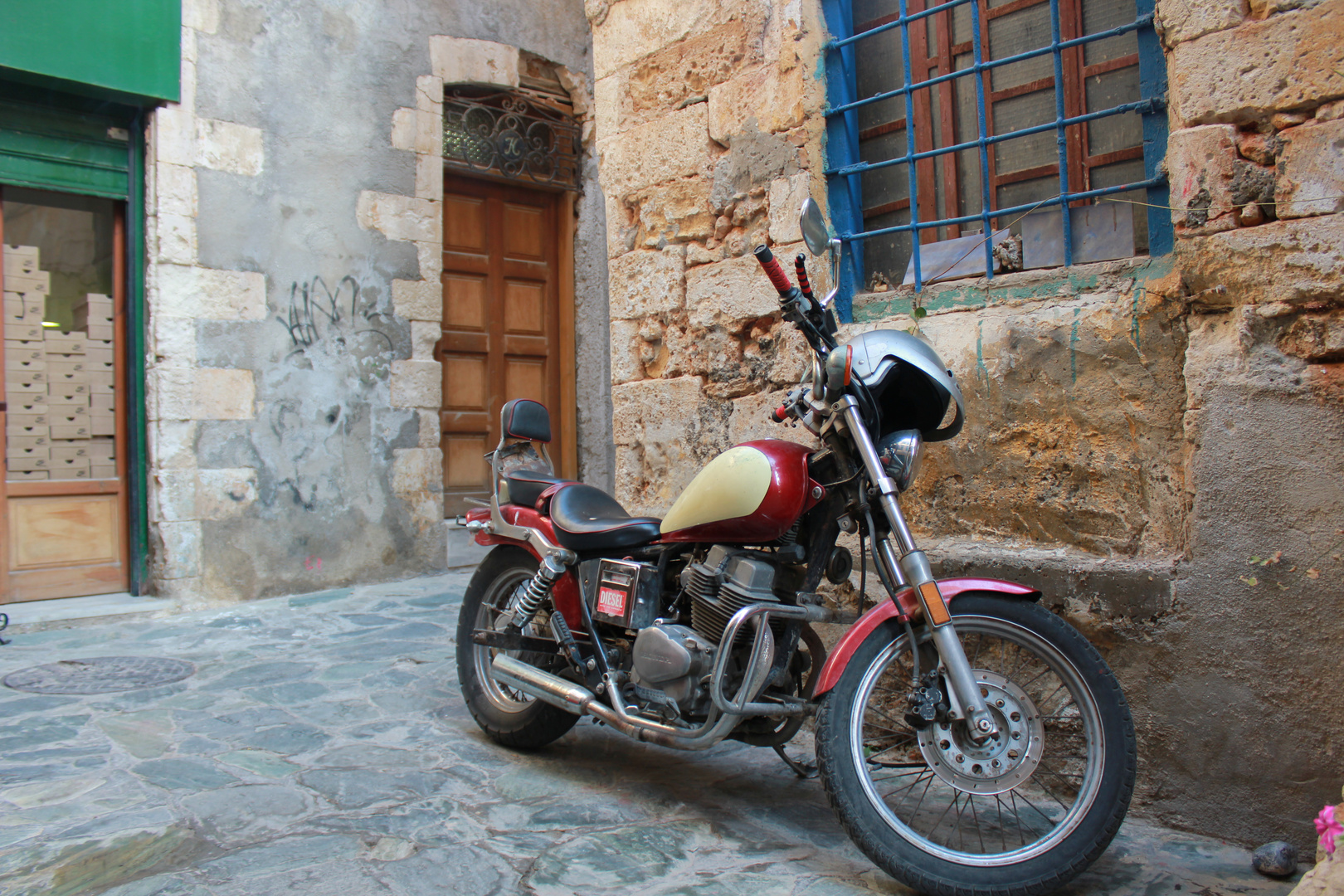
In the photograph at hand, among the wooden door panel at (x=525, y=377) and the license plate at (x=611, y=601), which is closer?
the license plate at (x=611, y=601)

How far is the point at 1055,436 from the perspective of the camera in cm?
278

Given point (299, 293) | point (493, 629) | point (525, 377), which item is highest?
point (299, 293)

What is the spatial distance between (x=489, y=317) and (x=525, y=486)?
474 cm

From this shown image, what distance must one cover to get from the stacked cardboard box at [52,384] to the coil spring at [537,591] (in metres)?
4.14

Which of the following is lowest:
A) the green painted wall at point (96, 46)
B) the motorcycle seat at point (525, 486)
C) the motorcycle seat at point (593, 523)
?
the motorcycle seat at point (593, 523)

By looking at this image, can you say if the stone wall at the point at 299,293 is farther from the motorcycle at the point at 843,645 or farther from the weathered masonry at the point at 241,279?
the motorcycle at the point at 843,645

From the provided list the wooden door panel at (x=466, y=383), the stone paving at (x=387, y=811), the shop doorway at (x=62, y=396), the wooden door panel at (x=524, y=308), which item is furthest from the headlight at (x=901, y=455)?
the wooden door panel at (x=524, y=308)

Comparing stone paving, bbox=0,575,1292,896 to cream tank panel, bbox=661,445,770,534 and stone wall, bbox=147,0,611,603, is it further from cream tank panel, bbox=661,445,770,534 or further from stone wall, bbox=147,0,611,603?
stone wall, bbox=147,0,611,603

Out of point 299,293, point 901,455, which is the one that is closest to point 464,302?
point 299,293

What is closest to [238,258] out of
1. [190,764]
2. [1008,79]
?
[190,764]

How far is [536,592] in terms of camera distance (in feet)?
9.41

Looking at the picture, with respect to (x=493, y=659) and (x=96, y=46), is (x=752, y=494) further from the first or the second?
(x=96, y=46)

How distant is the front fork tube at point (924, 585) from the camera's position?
2.06 meters

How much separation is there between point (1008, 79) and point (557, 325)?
5.43m
